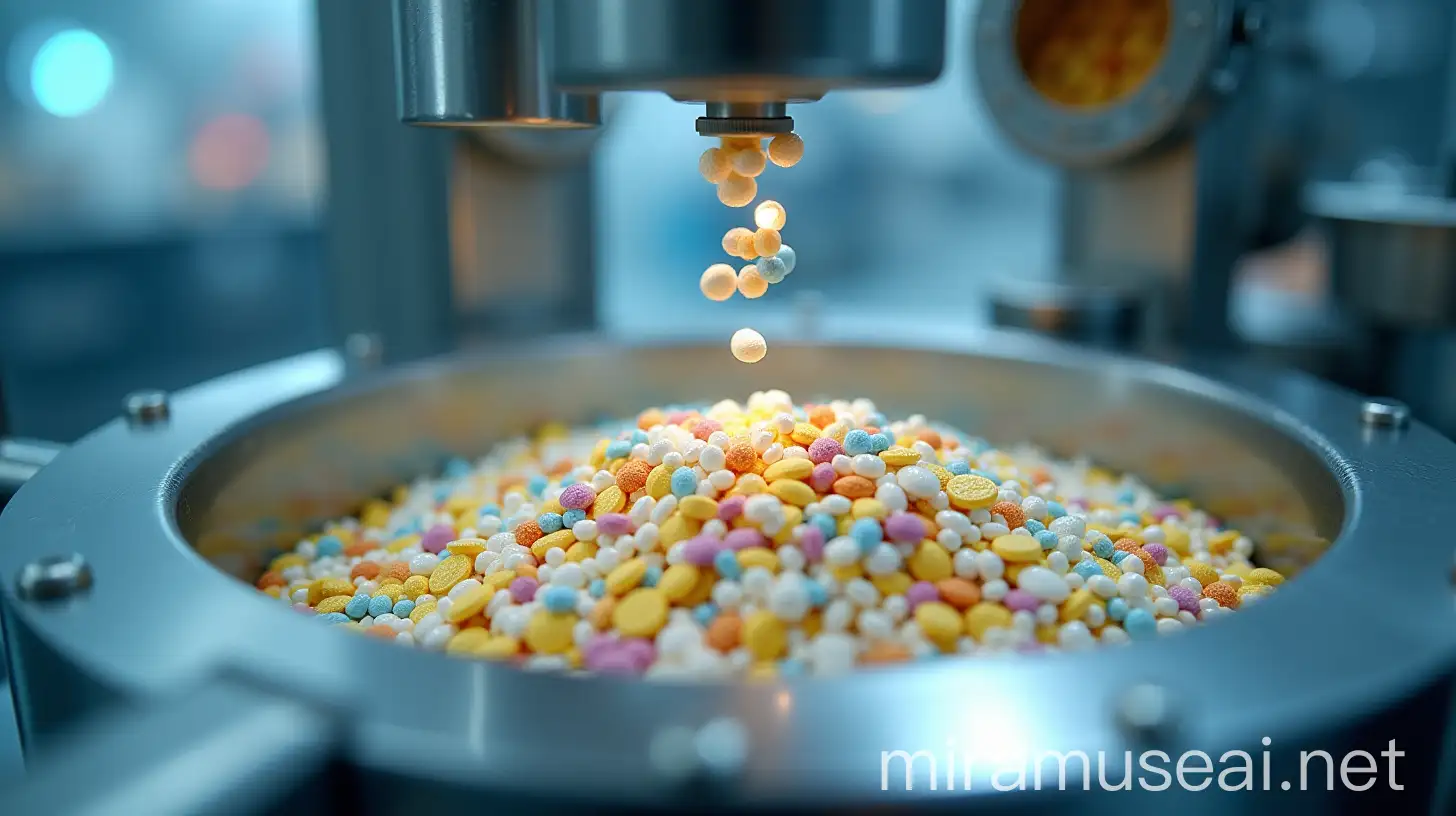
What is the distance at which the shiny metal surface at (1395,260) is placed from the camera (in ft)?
4.44

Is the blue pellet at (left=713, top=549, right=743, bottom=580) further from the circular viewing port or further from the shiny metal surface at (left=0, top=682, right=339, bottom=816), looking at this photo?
the circular viewing port

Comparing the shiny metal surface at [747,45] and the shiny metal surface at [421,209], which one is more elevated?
the shiny metal surface at [747,45]

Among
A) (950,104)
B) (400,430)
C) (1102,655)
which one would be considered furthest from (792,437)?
(950,104)

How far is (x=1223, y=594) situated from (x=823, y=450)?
28 cm

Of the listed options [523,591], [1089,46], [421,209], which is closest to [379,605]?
[523,591]

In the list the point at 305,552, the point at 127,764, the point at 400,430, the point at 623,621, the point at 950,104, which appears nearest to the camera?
the point at 127,764

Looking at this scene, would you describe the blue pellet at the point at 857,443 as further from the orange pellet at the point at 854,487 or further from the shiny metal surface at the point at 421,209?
the shiny metal surface at the point at 421,209

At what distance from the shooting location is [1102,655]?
1.71 ft

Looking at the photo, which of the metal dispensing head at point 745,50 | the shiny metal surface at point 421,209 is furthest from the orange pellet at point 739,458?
the shiny metal surface at point 421,209

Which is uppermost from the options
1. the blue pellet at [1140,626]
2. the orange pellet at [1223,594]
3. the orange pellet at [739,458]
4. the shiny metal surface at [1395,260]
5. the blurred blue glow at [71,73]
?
the blurred blue glow at [71,73]

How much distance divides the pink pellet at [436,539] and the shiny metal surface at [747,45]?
1.22 feet

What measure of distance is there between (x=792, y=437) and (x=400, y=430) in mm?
429

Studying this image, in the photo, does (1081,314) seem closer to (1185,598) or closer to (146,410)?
(1185,598)

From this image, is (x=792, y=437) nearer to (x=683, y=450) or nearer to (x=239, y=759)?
(x=683, y=450)
